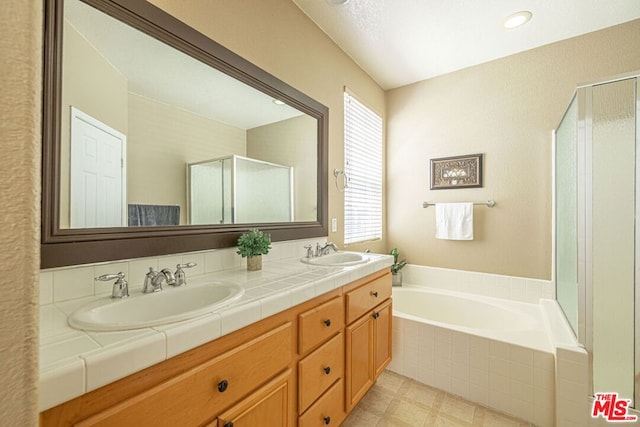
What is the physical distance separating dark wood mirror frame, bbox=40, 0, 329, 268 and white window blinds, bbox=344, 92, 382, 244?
873 mm

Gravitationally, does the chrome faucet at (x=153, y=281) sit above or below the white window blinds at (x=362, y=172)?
below

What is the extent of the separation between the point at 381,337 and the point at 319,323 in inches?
29.1

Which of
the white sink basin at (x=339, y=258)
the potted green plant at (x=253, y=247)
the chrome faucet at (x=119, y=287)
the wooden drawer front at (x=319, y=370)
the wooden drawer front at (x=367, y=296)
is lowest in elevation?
the wooden drawer front at (x=319, y=370)

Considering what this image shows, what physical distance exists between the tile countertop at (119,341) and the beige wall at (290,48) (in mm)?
1200

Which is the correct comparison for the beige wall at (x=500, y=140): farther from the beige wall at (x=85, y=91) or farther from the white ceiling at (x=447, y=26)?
the beige wall at (x=85, y=91)

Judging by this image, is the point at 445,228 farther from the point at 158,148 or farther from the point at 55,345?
the point at 55,345

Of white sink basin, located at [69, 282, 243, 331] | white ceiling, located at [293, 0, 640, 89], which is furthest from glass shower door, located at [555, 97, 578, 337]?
white sink basin, located at [69, 282, 243, 331]

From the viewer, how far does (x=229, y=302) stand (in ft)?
2.83

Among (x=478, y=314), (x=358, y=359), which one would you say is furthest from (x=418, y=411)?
(x=478, y=314)

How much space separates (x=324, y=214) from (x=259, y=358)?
1277mm

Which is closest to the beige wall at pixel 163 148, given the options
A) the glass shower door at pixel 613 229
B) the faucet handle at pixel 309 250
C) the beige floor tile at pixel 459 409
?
the faucet handle at pixel 309 250

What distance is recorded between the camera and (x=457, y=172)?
2.64 metres

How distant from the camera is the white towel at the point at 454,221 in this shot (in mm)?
2535

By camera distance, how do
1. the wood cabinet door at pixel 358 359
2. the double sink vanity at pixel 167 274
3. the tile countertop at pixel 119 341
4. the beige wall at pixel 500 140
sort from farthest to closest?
1. the beige wall at pixel 500 140
2. the wood cabinet door at pixel 358 359
3. the double sink vanity at pixel 167 274
4. the tile countertop at pixel 119 341
